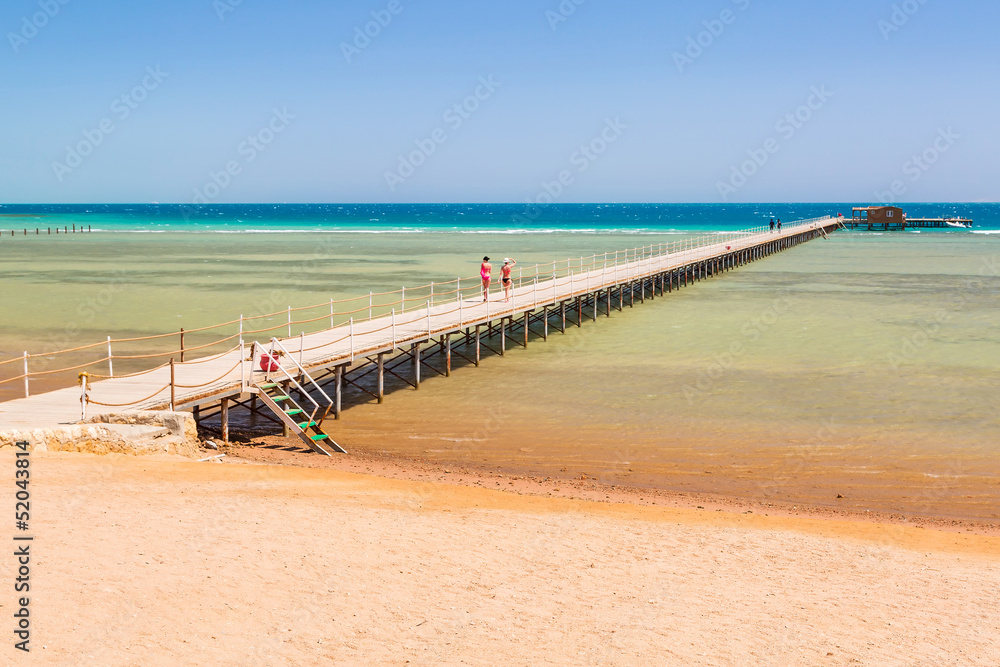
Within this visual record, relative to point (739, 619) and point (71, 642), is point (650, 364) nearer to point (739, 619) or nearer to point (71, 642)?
point (739, 619)

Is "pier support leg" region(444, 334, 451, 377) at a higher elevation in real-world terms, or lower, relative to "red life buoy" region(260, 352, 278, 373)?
lower

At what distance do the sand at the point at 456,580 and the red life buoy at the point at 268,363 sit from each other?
13.9 ft

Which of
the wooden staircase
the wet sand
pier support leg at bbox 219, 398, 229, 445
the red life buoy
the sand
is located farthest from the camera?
the red life buoy

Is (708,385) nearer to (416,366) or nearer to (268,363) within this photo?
(416,366)

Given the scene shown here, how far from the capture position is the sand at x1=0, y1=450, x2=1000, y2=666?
7.21m

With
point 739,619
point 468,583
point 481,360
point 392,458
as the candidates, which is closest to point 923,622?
point 739,619

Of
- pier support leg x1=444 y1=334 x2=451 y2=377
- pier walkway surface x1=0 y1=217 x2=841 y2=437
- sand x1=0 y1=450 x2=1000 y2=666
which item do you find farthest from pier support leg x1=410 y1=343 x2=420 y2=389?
sand x1=0 y1=450 x2=1000 y2=666

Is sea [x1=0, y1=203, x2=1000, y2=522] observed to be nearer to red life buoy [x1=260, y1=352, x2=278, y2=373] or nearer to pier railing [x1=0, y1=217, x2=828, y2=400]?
pier railing [x1=0, y1=217, x2=828, y2=400]

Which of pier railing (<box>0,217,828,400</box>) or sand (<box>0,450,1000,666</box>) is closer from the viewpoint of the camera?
sand (<box>0,450,1000,666</box>)

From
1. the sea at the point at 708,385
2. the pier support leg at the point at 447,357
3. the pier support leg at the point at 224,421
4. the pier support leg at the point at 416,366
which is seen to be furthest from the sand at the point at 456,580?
the pier support leg at the point at 447,357

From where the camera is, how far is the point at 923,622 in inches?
317

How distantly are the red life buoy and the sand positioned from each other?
4.23 meters

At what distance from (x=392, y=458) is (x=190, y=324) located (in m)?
17.1

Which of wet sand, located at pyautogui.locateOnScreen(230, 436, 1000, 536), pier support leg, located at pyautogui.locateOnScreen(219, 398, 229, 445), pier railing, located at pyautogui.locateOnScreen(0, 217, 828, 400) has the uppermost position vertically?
pier railing, located at pyautogui.locateOnScreen(0, 217, 828, 400)
